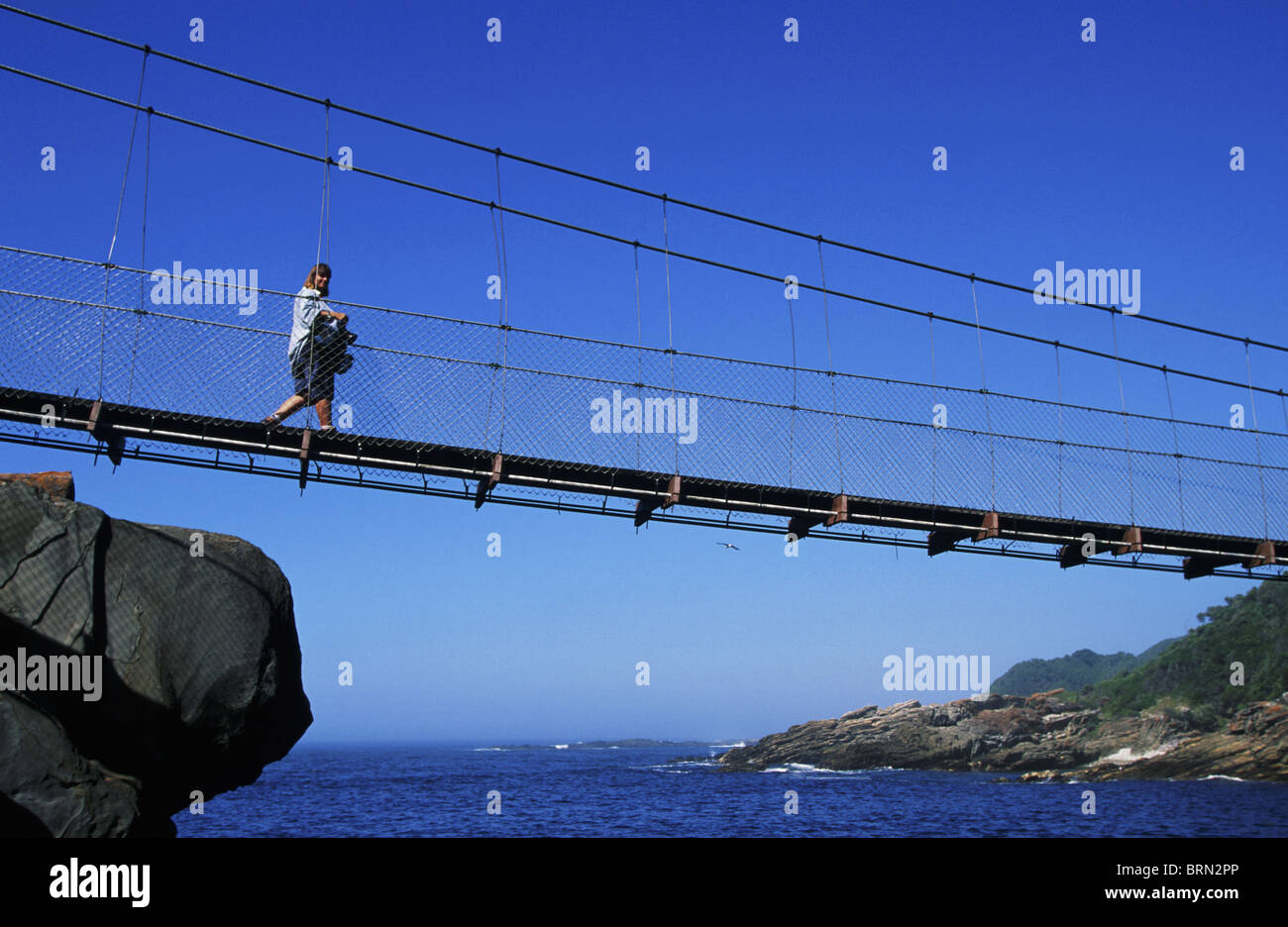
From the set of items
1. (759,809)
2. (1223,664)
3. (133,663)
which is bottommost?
(759,809)

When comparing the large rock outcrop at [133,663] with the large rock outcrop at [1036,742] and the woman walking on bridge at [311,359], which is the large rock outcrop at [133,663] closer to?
the woman walking on bridge at [311,359]

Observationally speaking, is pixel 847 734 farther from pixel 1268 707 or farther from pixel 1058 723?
pixel 1268 707

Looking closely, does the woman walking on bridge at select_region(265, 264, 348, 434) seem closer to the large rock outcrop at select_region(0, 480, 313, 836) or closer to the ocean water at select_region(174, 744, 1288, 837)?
the large rock outcrop at select_region(0, 480, 313, 836)

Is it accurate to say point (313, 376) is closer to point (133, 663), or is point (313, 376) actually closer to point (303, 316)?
point (303, 316)

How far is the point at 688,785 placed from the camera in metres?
66.4

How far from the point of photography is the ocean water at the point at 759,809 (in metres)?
36.4

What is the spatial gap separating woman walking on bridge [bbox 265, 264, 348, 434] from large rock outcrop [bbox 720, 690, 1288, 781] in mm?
57383

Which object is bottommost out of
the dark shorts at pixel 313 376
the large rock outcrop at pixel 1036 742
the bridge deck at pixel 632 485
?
the large rock outcrop at pixel 1036 742

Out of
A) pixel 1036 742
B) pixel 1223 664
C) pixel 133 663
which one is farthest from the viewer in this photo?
pixel 1036 742

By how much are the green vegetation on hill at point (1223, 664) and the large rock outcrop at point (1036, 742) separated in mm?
3258

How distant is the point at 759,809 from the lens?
150ft

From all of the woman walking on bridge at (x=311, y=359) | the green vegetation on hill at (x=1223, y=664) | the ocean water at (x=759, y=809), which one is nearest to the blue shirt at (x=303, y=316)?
the woman walking on bridge at (x=311, y=359)

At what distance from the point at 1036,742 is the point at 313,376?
246ft

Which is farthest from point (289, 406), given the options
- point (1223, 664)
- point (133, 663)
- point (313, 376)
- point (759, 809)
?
point (1223, 664)
